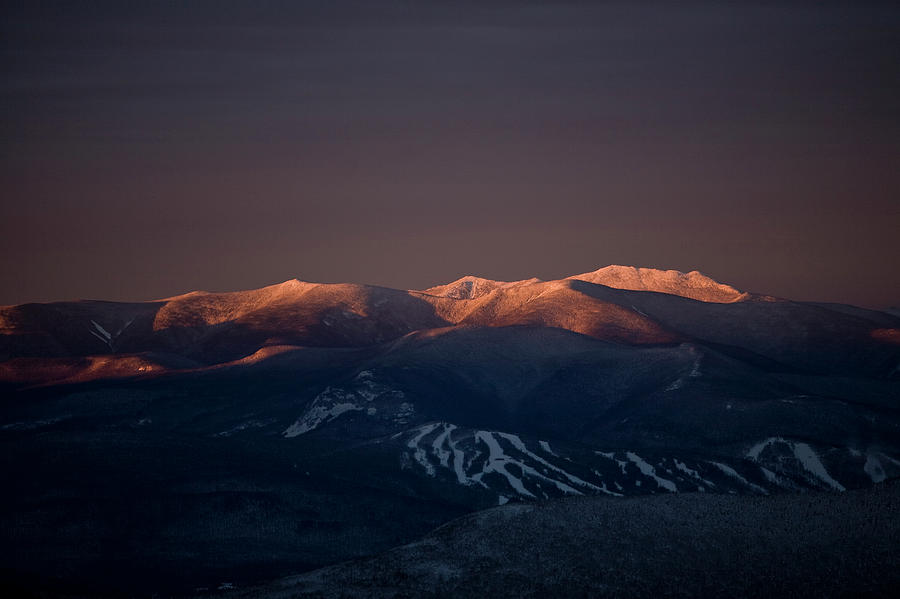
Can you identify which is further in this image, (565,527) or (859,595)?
(565,527)

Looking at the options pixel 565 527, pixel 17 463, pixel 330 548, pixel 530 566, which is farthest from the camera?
pixel 17 463

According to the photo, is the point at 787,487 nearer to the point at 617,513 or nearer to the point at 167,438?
the point at 617,513

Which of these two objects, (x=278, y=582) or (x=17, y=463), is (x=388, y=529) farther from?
(x=17, y=463)

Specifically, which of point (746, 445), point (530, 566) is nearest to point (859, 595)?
point (530, 566)

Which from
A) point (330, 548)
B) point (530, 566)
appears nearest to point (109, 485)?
point (330, 548)

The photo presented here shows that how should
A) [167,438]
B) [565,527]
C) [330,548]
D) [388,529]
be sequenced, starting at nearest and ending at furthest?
1. [565,527]
2. [330,548]
3. [388,529]
4. [167,438]

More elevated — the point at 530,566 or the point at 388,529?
the point at 530,566
